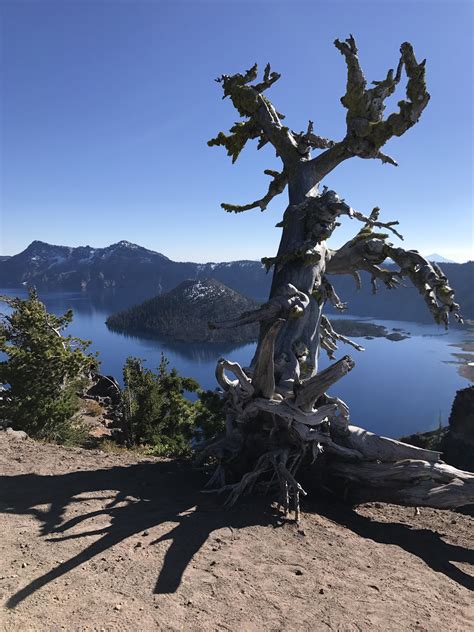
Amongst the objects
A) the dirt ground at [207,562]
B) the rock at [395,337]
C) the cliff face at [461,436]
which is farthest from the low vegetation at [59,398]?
the rock at [395,337]

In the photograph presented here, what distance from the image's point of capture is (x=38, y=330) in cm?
2002

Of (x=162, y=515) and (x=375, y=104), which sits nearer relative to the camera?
(x=162, y=515)

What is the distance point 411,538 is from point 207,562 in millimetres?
4010

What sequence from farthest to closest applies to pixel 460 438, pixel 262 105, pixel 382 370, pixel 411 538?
pixel 382 370
pixel 460 438
pixel 262 105
pixel 411 538

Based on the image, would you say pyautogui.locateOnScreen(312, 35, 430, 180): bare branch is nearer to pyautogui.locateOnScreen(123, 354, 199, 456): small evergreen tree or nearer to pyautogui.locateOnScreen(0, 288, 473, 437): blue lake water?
pyautogui.locateOnScreen(123, 354, 199, 456): small evergreen tree

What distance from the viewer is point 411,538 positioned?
7.30 metres

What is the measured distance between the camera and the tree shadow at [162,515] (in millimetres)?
5680

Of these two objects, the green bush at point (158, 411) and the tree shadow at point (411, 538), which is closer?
the tree shadow at point (411, 538)

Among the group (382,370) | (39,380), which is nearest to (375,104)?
(39,380)

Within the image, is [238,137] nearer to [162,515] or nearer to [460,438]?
[162,515]

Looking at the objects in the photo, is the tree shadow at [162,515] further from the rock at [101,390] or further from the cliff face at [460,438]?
the rock at [101,390]

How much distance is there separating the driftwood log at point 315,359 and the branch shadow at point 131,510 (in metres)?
0.55

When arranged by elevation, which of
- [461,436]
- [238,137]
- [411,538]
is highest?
[238,137]

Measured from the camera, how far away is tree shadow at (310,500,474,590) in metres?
6.30
